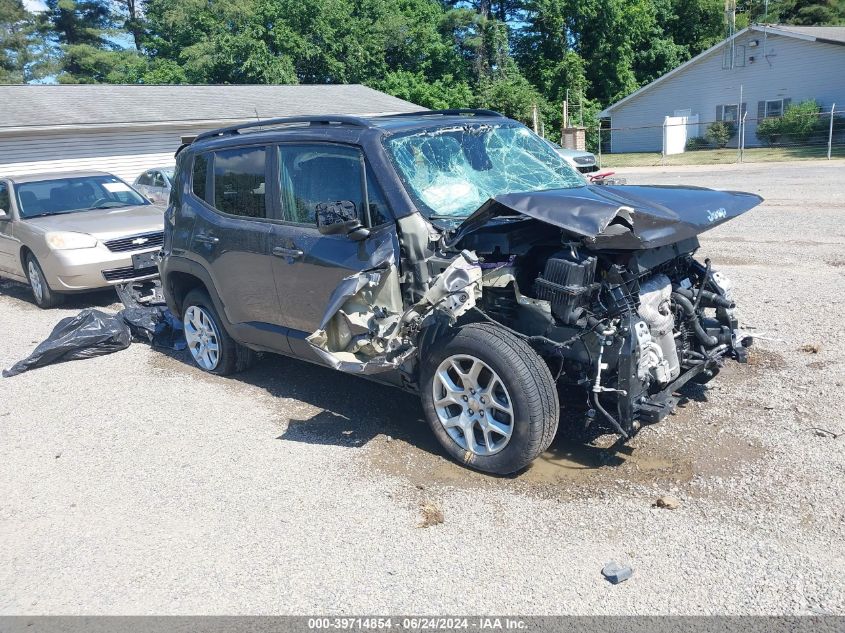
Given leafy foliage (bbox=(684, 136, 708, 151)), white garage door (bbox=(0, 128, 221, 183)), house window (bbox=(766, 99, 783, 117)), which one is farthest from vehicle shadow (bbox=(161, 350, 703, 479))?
house window (bbox=(766, 99, 783, 117))

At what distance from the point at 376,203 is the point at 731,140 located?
118ft

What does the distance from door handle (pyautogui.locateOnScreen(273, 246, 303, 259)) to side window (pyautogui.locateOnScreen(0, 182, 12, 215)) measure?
6990mm

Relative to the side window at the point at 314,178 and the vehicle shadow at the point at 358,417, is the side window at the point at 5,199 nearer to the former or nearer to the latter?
the vehicle shadow at the point at 358,417

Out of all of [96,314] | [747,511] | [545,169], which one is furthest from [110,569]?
[96,314]

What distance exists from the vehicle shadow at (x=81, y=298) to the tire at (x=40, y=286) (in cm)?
18

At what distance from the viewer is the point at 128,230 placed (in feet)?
30.9

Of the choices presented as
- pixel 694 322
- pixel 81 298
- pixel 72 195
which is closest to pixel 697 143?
pixel 72 195

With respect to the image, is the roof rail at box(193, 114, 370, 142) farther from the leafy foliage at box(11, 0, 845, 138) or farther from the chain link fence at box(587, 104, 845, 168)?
the leafy foliage at box(11, 0, 845, 138)

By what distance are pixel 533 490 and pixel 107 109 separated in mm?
23563

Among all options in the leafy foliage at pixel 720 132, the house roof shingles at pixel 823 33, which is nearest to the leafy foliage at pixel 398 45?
the leafy foliage at pixel 720 132

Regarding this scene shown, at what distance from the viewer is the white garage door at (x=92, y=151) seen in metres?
21.0

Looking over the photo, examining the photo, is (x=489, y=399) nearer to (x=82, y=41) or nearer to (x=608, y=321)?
(x=608, y=321)

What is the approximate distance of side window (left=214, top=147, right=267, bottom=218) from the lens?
18.0 ft

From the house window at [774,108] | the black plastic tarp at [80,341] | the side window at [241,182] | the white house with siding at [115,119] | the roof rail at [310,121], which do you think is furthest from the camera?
the house window at [774,108]
